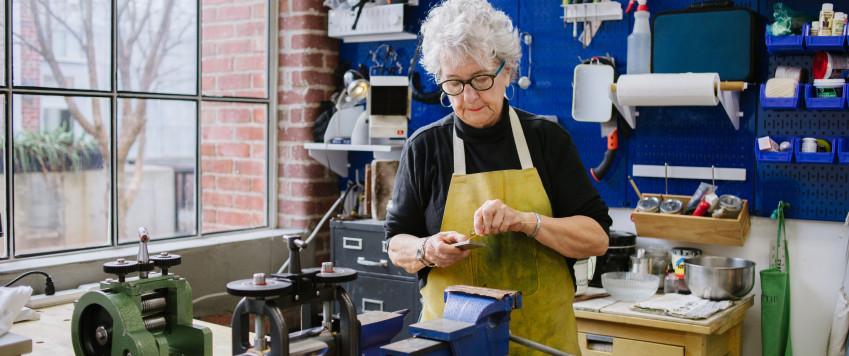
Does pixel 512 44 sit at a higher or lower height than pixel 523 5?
lower

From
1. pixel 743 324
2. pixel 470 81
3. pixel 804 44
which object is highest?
pixel 804 44

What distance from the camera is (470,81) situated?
210 centimetres

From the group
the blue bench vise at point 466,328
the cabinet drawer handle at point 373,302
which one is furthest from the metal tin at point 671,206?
the blue bench vise at point 466,328

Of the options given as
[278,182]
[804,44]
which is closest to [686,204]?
[804,44]

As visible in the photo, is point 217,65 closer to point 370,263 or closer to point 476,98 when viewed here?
point 370,263

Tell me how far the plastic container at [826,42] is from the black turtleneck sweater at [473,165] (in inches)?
57.4

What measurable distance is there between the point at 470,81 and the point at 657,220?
176cm

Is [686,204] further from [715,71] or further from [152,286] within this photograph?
[152,286]

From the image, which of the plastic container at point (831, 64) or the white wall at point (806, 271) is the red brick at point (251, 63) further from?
the plastic container at point (831, 64)

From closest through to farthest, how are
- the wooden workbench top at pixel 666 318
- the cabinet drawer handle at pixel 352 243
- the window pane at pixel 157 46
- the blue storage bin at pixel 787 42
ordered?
the wooden workbench top at pixel 666 318 → the blue storage bin at pixel 787 42 → the window pane at pixel 157 46 → the cabinet drawer handle at pixel 352 243

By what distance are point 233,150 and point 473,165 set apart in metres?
2.60

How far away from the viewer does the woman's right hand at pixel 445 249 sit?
1.98 m

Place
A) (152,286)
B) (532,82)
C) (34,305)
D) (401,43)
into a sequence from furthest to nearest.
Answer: (401,43), (532,82), (34,305), (152,286)

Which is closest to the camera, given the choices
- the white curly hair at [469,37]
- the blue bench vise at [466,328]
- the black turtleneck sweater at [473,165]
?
the blue bench vise at [466,328]
